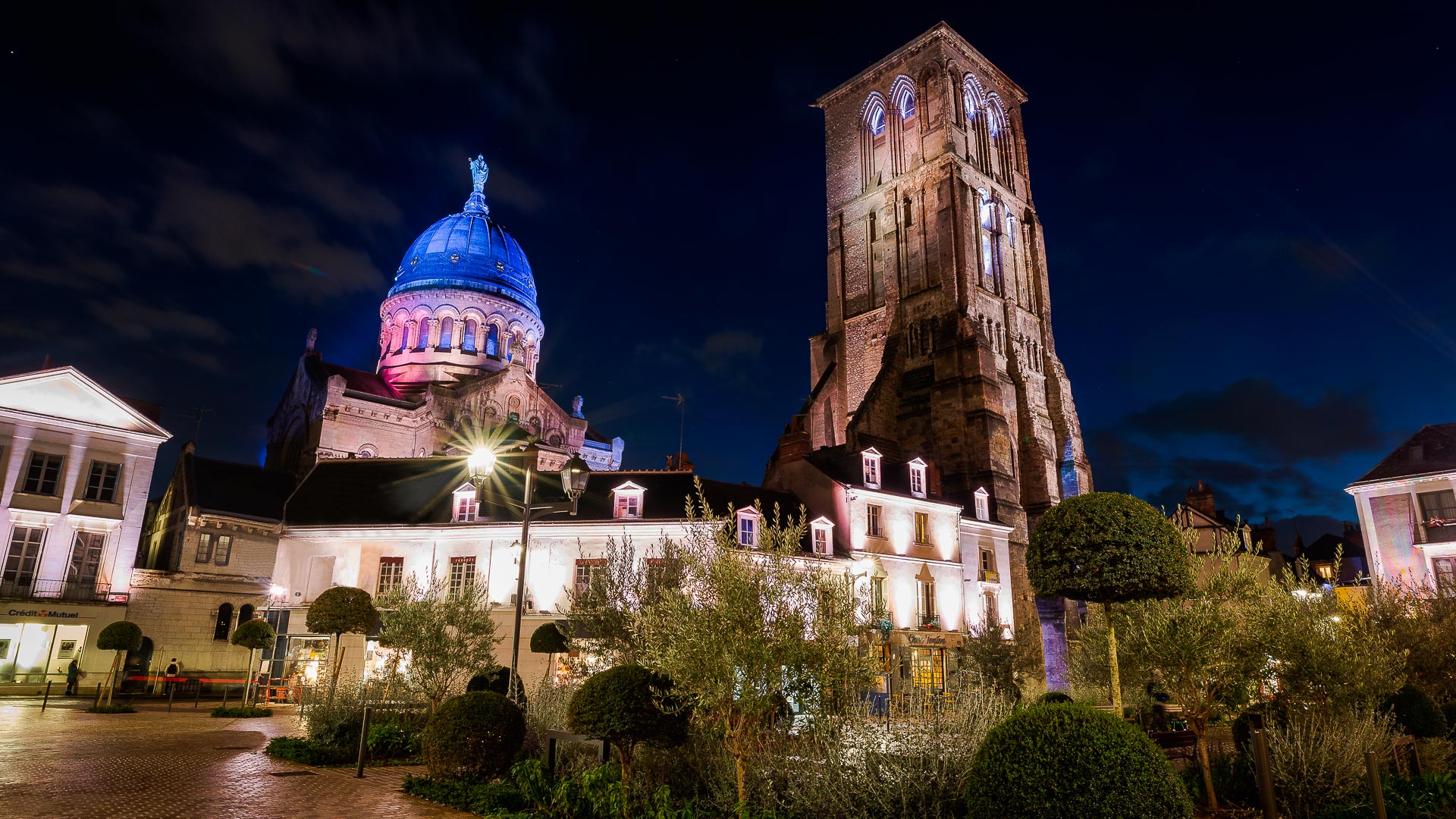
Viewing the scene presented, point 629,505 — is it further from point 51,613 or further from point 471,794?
point 51,613

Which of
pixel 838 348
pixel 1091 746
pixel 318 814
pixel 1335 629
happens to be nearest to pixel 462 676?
pixel 318 814

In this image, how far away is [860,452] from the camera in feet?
94.4

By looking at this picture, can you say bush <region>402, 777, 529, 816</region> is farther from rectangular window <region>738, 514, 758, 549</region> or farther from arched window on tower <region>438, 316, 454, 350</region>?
arched window on tower <region>438, 316, 454, 350</region>

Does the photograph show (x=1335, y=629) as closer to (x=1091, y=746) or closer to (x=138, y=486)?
(x=1091, y=746)

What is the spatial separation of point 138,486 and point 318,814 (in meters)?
24.8

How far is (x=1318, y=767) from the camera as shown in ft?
32.1

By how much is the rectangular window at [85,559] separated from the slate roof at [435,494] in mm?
→ 6297

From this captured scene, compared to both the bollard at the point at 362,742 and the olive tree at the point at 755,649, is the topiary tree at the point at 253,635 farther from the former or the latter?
the olive tree at the point at 755,649

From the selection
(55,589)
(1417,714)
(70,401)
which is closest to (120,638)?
(55,589)

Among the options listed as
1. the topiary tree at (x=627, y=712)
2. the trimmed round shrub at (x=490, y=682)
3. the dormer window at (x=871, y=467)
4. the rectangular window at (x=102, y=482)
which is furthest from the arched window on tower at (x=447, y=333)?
the topiary tree at (x=627, y=712)

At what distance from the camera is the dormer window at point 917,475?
30781 millimetres

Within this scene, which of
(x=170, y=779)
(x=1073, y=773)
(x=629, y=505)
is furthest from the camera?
(x=629, y=505)

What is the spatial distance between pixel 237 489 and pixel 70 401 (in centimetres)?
575

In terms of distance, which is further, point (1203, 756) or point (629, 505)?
point (629, 505)
